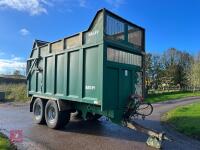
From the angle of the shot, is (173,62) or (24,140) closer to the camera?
(24,140)

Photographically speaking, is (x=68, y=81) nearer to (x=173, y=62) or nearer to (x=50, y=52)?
(x=50, y=52)

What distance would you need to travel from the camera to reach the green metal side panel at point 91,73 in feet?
26.6

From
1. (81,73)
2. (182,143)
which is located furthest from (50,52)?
(182,143)

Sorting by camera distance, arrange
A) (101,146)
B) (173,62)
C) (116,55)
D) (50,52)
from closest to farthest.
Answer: (101,146), (116,55), (50,52), (173,62)

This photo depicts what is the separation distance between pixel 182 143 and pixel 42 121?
5450 millimetres

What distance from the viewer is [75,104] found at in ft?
31.5

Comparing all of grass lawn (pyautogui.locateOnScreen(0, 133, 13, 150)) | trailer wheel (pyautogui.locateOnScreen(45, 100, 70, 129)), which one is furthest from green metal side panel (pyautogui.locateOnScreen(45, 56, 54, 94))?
grass lawn (pyautogui.locateOnScreen(0, 133, 13, 150))

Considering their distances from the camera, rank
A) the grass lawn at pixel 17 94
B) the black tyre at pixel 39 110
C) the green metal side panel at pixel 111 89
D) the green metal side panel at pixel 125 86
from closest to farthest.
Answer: the green metal side panel at pixel 111 89 < the green metal side panel at pixel 125 86 < the black tyre at pixel 39 110 < the grass lawn at pixel 17 94

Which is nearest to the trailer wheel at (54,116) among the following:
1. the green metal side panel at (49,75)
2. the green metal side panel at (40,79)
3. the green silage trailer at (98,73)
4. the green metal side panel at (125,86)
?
the green silage trailer at (98,73)

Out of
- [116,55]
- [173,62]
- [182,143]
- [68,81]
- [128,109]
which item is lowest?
[182,143]

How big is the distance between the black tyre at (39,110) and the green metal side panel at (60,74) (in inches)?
54.3

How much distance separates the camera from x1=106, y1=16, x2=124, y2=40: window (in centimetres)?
804

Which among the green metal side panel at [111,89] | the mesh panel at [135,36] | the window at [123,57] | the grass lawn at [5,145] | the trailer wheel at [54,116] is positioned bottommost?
the grass lawn at [5,145]

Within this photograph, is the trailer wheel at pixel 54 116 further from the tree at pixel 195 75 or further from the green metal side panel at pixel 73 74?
the tree at pixel 195 75
